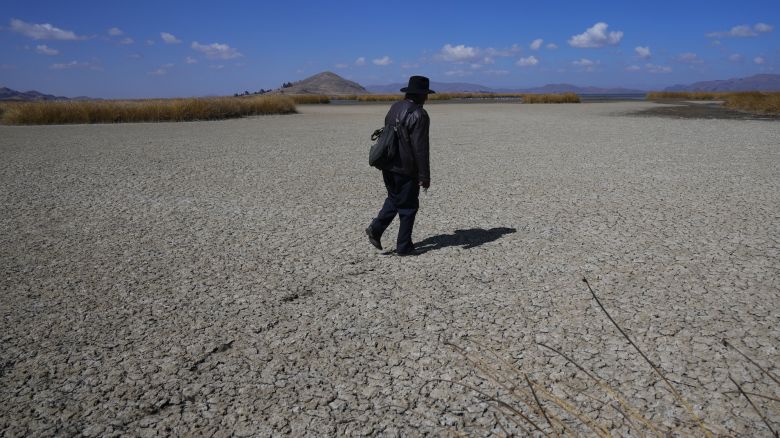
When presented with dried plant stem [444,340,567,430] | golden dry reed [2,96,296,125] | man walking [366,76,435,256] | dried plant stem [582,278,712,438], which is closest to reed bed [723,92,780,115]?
man walking [366,76,435,256]

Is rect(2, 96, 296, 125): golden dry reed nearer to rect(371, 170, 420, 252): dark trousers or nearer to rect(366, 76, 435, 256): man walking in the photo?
rect(371, 170, 420, 252): dark trousers

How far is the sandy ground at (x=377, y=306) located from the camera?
2576 mm

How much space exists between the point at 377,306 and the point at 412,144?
153 centimetres

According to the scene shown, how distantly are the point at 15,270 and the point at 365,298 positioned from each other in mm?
3342

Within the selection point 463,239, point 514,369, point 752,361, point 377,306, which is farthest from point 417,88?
point 752,361

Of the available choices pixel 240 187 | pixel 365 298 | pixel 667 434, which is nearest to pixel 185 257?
pixel 365 298

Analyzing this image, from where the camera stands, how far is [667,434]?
7.71 feet

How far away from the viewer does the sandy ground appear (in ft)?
8.45

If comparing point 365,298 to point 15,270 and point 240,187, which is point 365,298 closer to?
point 15,270

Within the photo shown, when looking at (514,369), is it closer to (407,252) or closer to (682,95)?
(407,252)

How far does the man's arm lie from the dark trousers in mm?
145

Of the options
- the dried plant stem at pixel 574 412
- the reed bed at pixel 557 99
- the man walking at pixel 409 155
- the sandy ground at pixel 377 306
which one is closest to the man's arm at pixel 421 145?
the man walking at pixel 409 155

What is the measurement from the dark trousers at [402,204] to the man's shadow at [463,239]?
30 centimetres

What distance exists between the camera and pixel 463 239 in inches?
213
